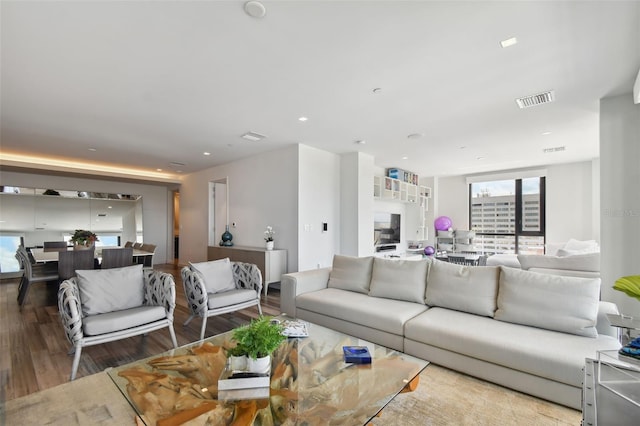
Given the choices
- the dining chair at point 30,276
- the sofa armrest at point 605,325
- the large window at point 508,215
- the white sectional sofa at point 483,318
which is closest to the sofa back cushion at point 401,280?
the white sectional sofa at point 483,318

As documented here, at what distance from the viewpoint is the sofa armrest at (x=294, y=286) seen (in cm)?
346

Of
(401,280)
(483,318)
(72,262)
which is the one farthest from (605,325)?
(72,262)

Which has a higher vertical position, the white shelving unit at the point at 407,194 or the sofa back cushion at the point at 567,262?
the white shelving unit at the point at 407,194

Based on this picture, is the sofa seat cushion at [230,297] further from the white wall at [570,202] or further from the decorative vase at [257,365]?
the white wall at [570,202]

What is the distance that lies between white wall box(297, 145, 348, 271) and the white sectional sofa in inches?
80.8

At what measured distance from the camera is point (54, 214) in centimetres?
725

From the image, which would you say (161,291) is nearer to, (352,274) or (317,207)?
(352,274)

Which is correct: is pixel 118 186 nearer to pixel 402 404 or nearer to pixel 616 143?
pixel 402 404

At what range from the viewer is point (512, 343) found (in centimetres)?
209

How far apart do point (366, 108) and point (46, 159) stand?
24.1 feet

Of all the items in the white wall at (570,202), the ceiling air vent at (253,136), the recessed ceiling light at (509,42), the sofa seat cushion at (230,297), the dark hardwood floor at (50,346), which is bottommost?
the dark hardwood floor at (50,346)

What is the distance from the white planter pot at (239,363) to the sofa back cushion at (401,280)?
193 centimetres

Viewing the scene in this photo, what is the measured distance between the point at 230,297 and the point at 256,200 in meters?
3.11

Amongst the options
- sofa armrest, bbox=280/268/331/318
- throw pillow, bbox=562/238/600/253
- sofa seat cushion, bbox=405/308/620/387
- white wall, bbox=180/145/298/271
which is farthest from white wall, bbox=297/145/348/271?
throw pillow, bbox=562/238/600/253
